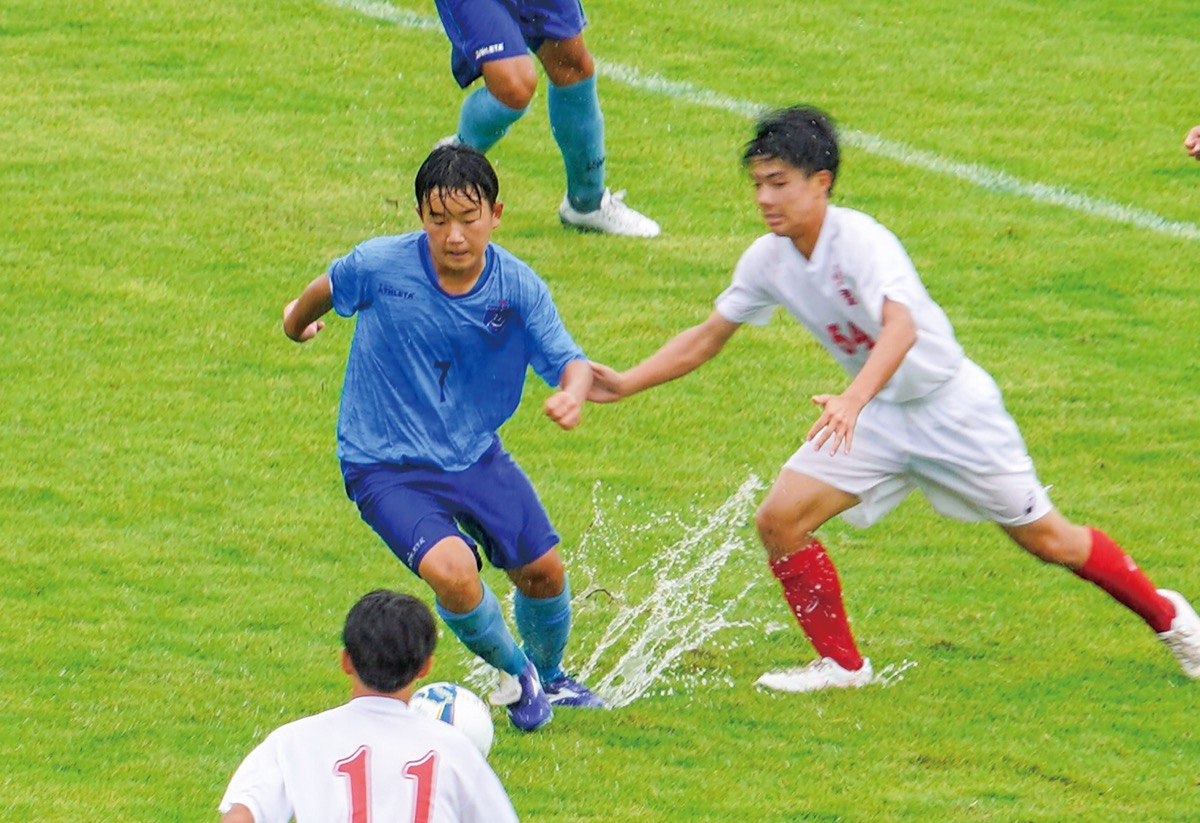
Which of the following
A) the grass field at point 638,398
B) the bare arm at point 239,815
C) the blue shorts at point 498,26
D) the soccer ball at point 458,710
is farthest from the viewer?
the blue shorts at point 498,26

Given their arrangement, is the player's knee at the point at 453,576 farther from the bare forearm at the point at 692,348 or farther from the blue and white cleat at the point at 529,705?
the bare forearm at the point at 692,348

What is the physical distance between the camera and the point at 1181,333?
8.73 meters

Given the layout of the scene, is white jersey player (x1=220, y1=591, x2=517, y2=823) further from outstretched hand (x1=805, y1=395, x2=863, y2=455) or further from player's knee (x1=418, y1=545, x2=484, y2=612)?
outstretched hand (x1=805, y1=395, x2=863, y2=455)

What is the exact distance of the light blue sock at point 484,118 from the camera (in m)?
8.63

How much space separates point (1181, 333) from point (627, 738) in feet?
13.2

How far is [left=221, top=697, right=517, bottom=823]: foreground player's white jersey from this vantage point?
3.67 meters

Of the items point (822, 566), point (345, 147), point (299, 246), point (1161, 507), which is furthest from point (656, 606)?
point (345, 147)

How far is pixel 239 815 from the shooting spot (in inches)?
143

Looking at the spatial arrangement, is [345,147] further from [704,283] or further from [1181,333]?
[1181,333]

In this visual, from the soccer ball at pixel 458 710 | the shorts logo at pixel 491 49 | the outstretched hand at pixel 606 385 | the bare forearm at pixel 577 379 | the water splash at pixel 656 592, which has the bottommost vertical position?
the water splash at pixel 656 592

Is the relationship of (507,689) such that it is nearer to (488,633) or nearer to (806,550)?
(488,633)

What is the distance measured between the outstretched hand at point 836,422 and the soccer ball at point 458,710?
1.14 m

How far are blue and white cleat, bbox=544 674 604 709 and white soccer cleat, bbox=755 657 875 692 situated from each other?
53 centimetres

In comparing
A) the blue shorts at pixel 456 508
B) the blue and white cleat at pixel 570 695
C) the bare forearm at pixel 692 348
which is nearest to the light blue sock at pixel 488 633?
the blue shorts at pixel 456 508
